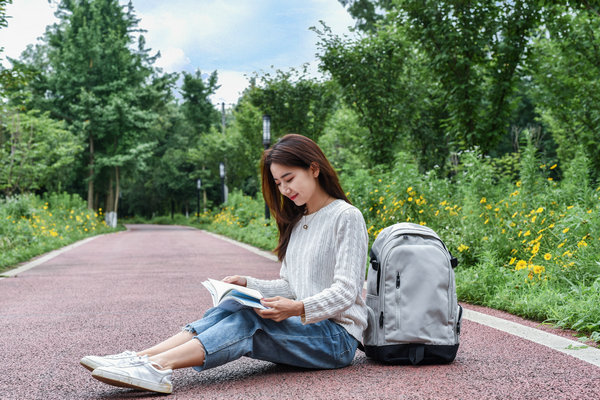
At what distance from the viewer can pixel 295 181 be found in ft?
9.89

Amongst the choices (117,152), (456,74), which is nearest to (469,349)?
(456,74)

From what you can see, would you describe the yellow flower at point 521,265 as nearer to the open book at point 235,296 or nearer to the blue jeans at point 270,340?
the blue jeans at point 270,340

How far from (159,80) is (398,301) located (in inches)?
1370

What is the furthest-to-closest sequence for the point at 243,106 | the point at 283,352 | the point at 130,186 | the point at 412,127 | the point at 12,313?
the point at 130,186 → the point at 243,106 → the point at 412,127 → the point at 12,313 → the point at 283,352

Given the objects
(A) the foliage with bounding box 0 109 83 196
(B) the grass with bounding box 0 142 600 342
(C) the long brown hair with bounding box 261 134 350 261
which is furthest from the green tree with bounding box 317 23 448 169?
(A) the foliage with bounding box 0 109 83 196

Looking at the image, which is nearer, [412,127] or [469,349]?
[469,349]

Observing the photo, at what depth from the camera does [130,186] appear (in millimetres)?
53844

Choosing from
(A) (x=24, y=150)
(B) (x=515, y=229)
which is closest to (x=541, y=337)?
(B) (x=515, y=229)

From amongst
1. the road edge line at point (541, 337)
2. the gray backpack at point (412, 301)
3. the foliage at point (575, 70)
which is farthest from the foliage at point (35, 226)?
the foliage at point (575, 70)

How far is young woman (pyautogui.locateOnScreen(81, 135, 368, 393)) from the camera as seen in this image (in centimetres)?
266

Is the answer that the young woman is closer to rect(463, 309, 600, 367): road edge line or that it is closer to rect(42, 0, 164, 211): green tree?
rect(463, 309, 600, 367): road edge line

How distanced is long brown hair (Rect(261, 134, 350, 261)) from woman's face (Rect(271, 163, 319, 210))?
3 centimetres

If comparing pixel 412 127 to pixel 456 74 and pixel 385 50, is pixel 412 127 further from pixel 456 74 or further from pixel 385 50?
pixel 456 74

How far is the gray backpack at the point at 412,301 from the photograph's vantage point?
307cm
